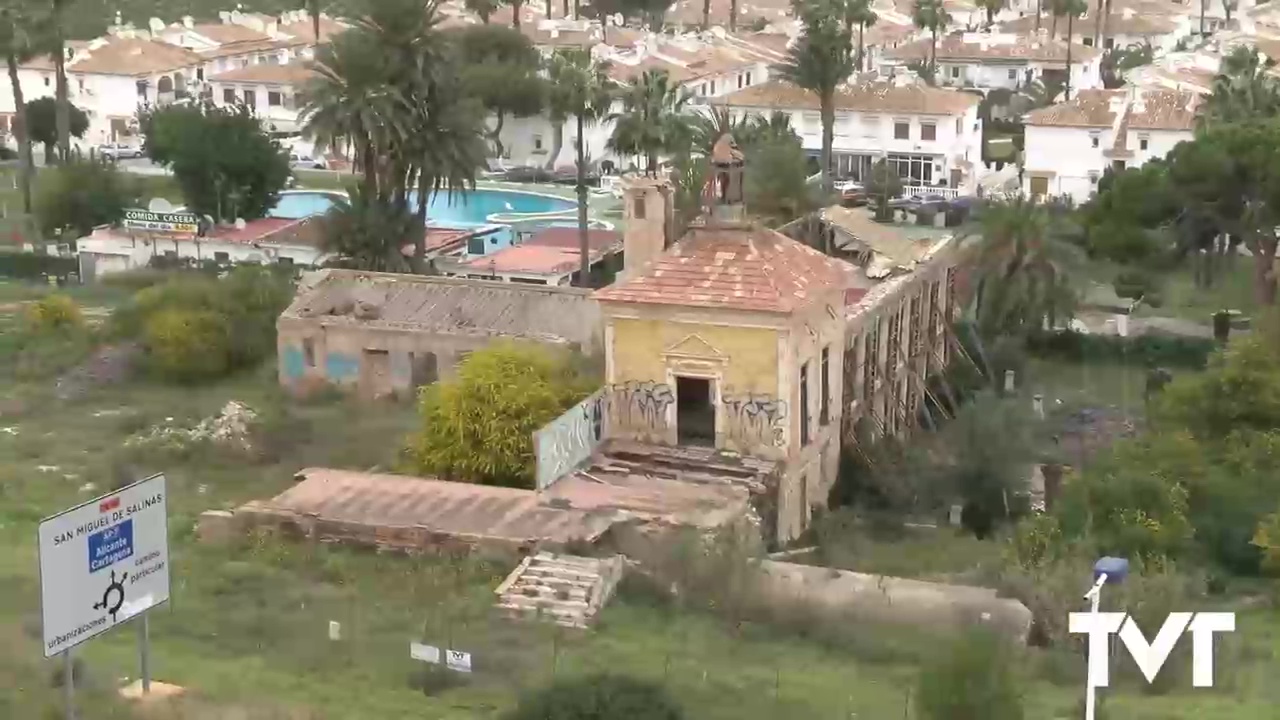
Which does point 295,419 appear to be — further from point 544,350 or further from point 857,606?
point 857,606

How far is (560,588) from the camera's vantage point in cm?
2591

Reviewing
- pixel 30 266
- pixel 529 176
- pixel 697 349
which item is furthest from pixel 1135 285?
pixel 30 266

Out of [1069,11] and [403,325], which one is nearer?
[403,325]

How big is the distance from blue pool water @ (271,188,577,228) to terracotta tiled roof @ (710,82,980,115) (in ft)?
30.8

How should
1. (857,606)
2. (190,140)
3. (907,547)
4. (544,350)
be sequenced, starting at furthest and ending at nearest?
(190,140) → (544,350) → (907,547) → (857,606)

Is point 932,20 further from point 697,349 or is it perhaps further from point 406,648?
point 406,648

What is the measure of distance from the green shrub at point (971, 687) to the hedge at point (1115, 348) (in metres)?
32.9

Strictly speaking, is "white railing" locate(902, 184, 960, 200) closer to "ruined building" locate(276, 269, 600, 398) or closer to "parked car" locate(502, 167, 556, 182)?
"parked car" locate(502, 167, 556, 182)

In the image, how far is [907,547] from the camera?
3127cm

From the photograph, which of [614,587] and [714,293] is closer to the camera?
[614,587]

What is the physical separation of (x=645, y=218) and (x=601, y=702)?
67.8 feet

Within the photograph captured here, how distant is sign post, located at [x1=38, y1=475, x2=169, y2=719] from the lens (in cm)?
1795

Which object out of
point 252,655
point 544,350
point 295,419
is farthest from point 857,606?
point 295,419

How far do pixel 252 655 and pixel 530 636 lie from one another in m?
3.74
